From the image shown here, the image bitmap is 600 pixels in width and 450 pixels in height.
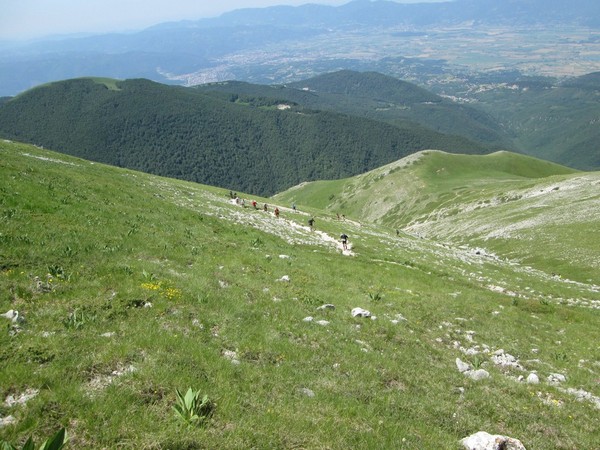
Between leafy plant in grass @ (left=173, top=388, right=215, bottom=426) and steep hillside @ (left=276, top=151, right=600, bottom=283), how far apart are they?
5104cm

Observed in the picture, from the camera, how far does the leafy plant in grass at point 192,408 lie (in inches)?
300

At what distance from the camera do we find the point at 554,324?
22.5 m

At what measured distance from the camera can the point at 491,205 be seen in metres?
98.7

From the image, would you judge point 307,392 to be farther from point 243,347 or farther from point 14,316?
point 14,316

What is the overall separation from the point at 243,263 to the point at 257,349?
9.66m

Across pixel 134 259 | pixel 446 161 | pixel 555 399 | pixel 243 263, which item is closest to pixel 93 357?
pixel 134 259

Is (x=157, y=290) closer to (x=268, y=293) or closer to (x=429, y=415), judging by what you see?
(x=268, y=293)

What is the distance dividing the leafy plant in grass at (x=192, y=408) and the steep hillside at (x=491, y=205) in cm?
5104

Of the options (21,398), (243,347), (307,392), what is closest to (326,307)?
(243,347)

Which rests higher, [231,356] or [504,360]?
[231,356]

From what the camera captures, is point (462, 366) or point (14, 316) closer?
point (14, 316)

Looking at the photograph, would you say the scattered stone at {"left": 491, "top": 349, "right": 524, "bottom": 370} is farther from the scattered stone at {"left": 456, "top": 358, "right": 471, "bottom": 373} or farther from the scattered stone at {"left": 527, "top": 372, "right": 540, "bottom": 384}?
the scattered stone at {"left": 456, "top": 358, "right": 471, "bottom": 373}

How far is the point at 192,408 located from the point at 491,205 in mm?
104328

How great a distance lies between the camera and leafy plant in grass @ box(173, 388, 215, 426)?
763cm
